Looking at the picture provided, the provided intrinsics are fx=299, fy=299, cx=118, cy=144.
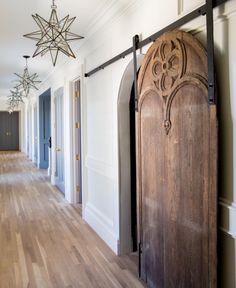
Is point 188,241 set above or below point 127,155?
below

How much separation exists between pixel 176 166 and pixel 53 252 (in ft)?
6.92

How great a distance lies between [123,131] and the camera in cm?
344

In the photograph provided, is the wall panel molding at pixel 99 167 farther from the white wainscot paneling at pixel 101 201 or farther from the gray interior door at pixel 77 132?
the gray interior door at pixel 77 132

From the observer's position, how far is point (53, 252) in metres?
3.56

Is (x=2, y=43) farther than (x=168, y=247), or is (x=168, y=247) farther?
(x=2, y=43)

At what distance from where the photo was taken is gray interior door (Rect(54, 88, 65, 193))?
704 cm

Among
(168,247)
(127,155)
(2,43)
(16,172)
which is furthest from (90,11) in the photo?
(16,172)

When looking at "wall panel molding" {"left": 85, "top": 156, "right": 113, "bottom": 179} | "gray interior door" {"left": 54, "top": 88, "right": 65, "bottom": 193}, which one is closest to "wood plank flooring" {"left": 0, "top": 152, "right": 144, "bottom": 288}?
"wall panel molding" {"left": 85, "top": 156, "right": 113, "bottom": 179}

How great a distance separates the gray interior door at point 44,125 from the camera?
10195 millimetres

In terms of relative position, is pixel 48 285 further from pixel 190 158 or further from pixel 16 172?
pixel 16 172

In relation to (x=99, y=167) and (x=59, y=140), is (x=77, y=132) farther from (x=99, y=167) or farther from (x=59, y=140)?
(x=99, y=167)

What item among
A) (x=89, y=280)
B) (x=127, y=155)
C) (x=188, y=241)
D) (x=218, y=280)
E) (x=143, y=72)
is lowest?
(x=89, y=280)

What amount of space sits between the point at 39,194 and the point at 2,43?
3302mm

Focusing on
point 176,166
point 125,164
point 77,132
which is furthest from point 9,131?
point 176,166
